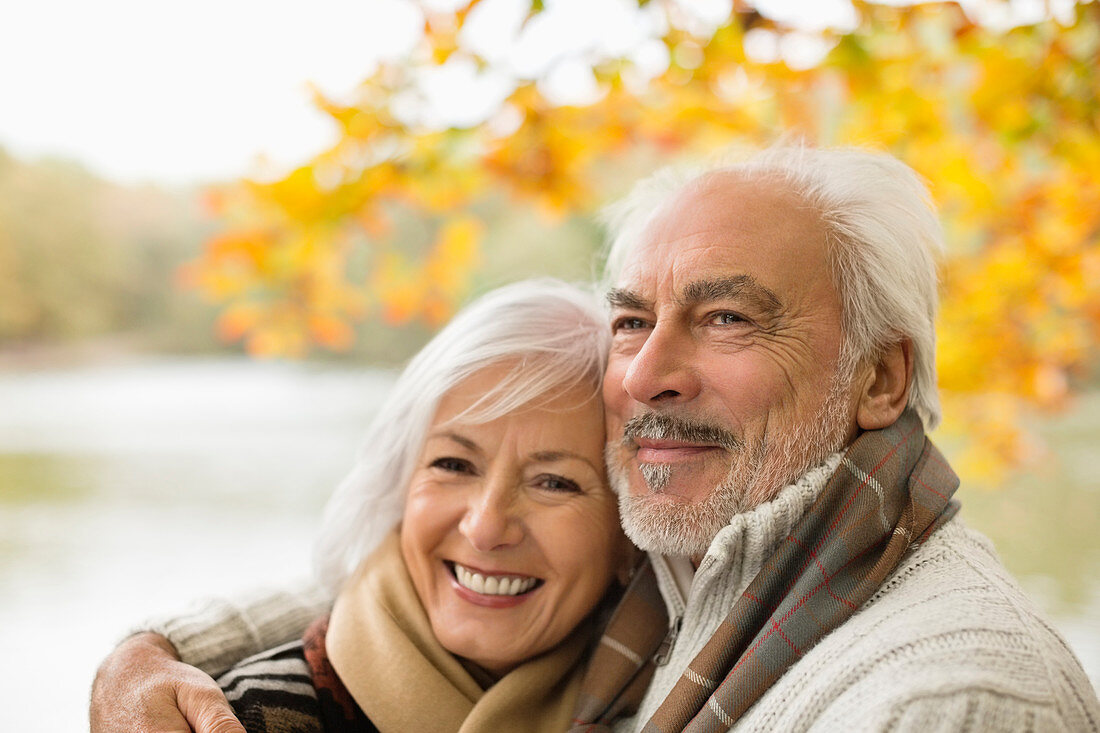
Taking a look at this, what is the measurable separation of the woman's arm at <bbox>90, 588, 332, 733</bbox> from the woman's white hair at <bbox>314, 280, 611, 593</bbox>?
15cm

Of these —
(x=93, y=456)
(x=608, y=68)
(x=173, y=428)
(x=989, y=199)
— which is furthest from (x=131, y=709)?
(x=173, y=428)

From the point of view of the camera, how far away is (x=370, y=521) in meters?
2.04

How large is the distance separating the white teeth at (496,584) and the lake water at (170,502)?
167cm

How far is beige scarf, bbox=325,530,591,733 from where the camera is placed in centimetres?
167

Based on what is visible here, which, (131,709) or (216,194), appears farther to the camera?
(216,194)

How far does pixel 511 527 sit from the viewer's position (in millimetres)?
1741

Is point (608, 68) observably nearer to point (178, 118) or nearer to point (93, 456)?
point (178, 118)

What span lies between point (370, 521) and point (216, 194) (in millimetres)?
1531

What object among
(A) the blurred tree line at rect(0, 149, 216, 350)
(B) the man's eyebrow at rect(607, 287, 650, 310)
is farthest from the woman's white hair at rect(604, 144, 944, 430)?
(A) the blurred tree line at rect(0, 149, 216, 350)

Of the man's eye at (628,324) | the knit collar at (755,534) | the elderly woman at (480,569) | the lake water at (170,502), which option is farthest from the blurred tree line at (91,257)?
the knit collar at (755,534)

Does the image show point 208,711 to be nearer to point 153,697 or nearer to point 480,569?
point 153,697

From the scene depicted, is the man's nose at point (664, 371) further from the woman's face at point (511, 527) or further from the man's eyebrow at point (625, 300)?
the woman's face at point (511, 527)

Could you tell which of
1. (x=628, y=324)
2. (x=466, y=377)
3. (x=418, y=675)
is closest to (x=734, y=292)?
(x=628, y=324)

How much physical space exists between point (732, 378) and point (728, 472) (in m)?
0.17
